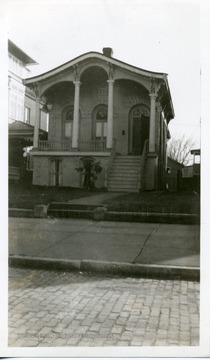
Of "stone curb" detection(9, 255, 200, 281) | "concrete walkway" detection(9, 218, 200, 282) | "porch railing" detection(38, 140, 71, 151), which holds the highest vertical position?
"porch railing" detection(38, 140, 71, 151)

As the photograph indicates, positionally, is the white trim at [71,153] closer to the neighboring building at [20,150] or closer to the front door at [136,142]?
the neighboring building at [20,150]

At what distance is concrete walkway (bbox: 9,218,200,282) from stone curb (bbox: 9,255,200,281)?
15 mm

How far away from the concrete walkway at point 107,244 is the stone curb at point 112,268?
0.01 meters

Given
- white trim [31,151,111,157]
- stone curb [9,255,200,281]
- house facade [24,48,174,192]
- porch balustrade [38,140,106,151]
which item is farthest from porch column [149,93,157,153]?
stone curb [9,255,200,281]

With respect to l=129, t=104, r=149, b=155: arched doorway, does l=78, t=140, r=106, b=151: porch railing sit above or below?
below

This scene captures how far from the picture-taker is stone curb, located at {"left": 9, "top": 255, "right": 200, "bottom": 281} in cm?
397

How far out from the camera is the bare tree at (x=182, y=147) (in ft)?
14.0

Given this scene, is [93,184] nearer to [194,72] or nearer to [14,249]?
[14,249]

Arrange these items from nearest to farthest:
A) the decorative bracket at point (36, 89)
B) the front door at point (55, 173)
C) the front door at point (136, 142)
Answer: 1. the decorative bracket at point (36, 89)
2. the front door at point (55, 173)
3. the front door at point (136, 142)

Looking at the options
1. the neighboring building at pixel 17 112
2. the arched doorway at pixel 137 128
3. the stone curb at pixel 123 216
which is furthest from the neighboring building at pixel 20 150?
the arched doorway at pixel 137 128

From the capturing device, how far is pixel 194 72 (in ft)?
12.2

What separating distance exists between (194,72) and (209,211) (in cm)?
149

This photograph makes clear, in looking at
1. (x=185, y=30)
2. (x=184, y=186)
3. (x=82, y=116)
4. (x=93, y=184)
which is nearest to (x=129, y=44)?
(x=185, y=30)

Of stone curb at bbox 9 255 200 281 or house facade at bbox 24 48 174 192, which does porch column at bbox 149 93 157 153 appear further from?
stone curb at bbox 9 255 200 281
